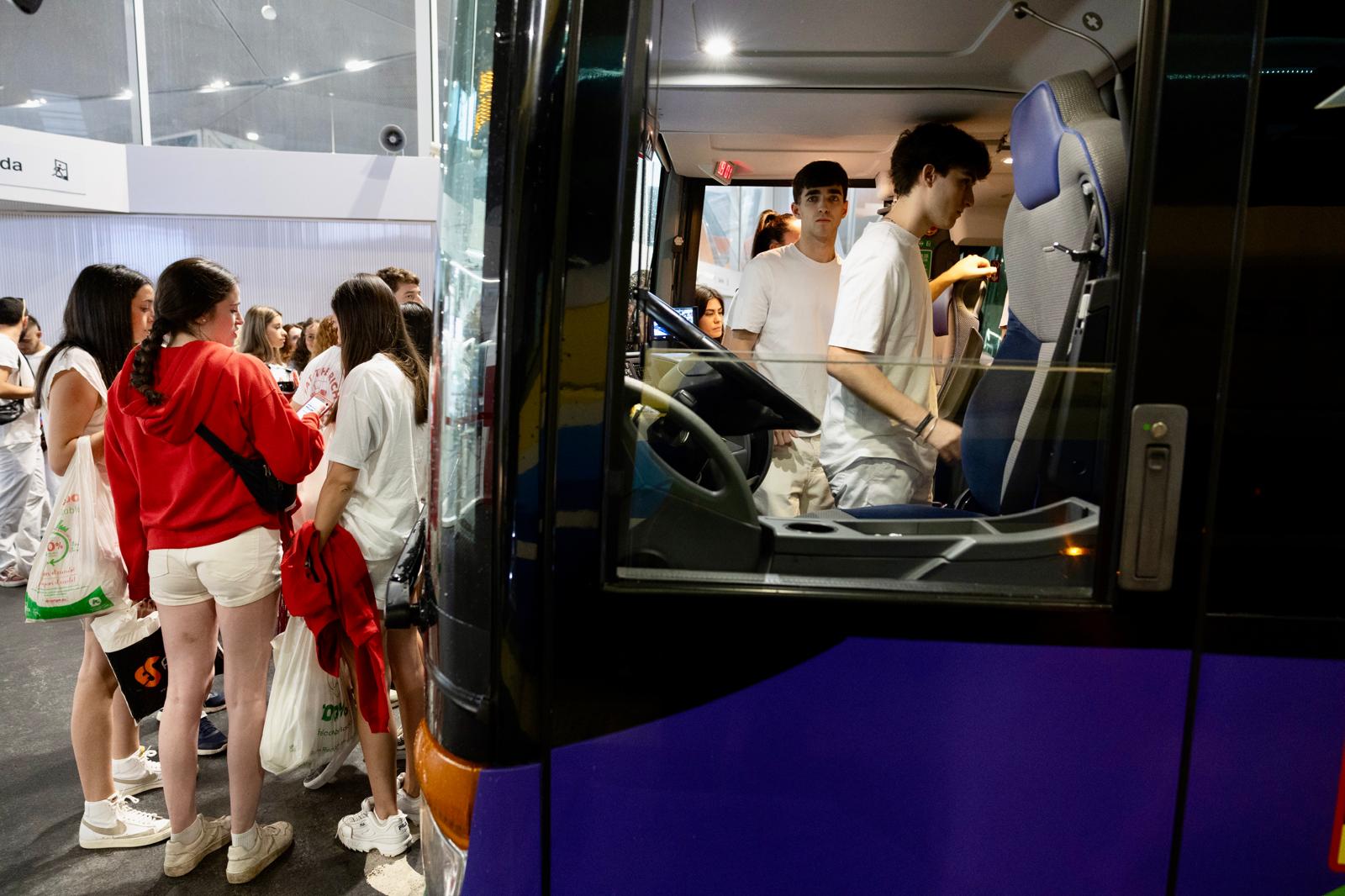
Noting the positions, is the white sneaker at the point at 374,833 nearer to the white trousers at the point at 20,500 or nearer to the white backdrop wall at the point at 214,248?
the white trousers at the point at 20,500

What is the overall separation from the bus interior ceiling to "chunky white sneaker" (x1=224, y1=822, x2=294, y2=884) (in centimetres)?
209

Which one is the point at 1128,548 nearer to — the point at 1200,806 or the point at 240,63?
the point at 1200,806

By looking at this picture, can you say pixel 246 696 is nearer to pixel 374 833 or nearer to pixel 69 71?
pixel 374 833

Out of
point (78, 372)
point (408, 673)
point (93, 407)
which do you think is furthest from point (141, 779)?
point (78, 372)

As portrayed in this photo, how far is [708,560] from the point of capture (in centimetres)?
104

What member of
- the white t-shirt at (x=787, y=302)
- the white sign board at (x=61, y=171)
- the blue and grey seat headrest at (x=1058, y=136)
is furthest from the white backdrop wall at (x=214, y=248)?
the blue and grey seat headrest at (x=1058, y=136)

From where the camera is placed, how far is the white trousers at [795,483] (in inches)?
45.7

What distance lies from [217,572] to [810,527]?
169cm

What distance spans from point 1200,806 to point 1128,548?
292 millimetres

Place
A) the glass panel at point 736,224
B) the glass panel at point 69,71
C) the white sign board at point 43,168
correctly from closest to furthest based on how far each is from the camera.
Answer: the glass panel at point 736,224, the white sign board at point 43,168, the glass panel at point 69,71

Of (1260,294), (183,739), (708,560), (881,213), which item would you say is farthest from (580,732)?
(183,739)

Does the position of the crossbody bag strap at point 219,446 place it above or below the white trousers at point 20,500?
above

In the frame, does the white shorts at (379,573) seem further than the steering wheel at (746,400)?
Yes

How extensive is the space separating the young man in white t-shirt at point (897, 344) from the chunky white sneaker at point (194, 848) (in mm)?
2184
